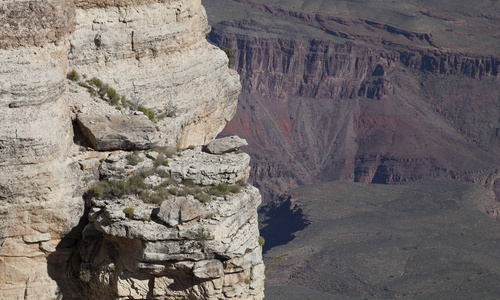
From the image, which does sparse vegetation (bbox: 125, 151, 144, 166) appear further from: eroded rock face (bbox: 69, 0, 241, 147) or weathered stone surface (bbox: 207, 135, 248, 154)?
weathered stone surface (bbox: 207, 135, 248, 154)

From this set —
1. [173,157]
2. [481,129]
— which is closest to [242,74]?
[481,129]

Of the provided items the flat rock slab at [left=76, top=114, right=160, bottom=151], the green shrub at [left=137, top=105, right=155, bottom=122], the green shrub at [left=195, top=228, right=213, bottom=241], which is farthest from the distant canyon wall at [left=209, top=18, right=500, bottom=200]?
the green shrub at [left=195, top=228, right=213, bottom=241]

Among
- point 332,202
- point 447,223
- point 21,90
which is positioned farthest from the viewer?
point 332,202

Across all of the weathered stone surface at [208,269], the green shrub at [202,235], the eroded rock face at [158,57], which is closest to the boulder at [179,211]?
the green shrub at [202,235]

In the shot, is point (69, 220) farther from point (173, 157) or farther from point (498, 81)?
point (498, 81)

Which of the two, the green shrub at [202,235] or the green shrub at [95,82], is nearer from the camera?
the green shrub at [202,235]

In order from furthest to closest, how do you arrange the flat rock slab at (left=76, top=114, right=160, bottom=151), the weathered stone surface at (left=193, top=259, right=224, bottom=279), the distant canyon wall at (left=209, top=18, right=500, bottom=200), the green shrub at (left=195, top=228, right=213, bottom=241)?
the distant canyon wall at (left=209, top=18, right=500, bottom=200)
the flat rock slab at (left=76, top=114, right=160, bottom=151)
the weathered stone surface at (left=193, top=259, right=224, bottom=279)
the green shrub at (left=195, top=228, right=213, bottom=241)

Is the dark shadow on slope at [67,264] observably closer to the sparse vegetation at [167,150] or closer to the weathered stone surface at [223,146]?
the sparse vegetation at [167,150]
